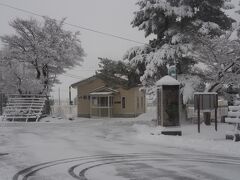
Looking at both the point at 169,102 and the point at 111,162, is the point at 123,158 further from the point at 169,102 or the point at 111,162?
the point at 169,102

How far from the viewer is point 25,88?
1409 inches

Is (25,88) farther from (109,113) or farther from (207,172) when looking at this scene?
(207,172)


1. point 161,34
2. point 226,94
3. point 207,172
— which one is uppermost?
point 161,34

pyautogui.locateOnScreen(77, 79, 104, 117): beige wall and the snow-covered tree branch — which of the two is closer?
the snow-covered tree branch

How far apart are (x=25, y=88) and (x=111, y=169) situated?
26.6 meters

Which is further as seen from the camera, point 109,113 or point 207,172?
point 109,113

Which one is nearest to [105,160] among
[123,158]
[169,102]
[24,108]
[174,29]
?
[123,158]

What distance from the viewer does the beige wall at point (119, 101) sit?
40.0 metres

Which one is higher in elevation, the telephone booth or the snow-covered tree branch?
the snow-covered tree branch

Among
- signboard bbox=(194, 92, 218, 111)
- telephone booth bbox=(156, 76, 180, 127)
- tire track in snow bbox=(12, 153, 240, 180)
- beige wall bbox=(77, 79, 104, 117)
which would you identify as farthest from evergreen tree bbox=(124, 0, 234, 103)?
beige wall bbox=(77, 79, 104, 117)

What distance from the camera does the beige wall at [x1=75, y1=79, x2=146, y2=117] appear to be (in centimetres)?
4005

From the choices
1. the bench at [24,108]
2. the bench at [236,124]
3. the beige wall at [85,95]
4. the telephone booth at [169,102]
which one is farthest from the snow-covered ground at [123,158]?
the beige wall at [85,95]

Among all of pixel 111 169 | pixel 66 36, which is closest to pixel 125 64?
pixel 66 36

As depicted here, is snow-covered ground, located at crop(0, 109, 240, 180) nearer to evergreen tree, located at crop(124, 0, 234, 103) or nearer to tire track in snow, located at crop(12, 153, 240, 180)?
tire track in snow, located at crop(12, 153, 240, 180)
